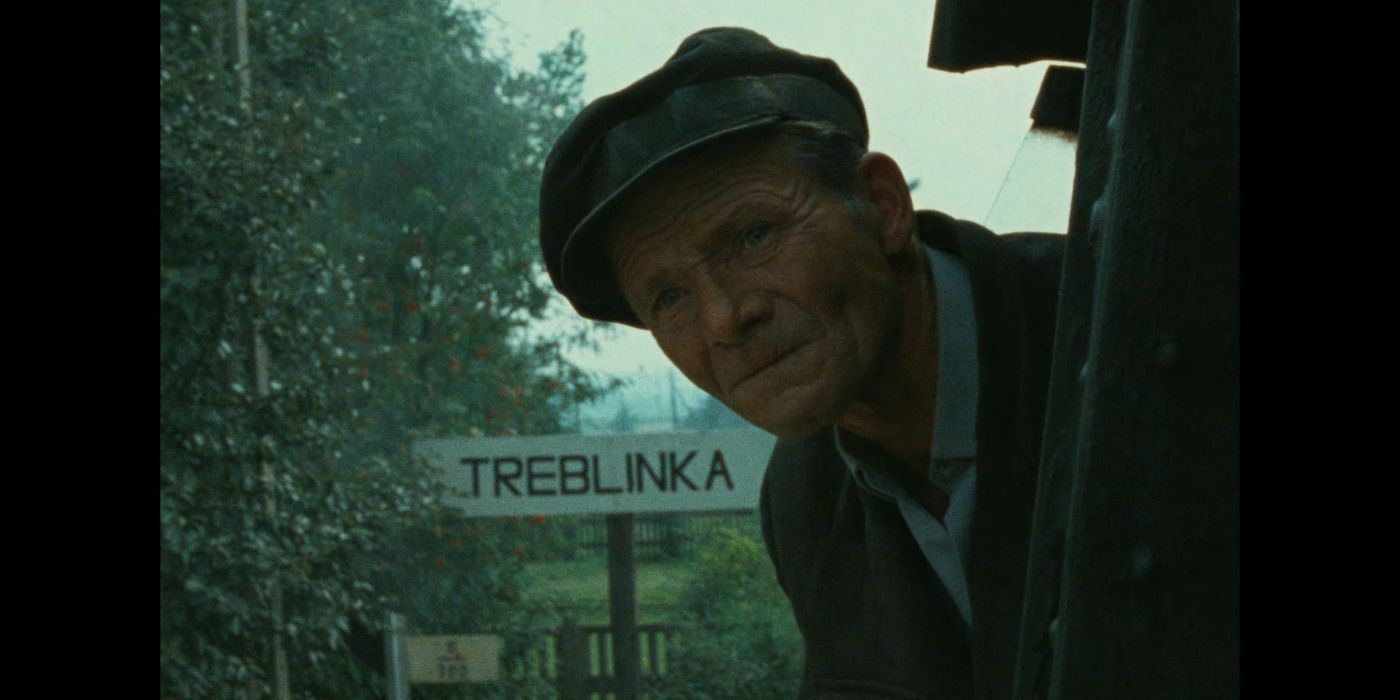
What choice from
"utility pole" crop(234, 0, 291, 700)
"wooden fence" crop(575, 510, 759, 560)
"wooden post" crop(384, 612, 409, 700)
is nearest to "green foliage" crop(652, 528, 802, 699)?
"wooden fence" crop(575, 510, 759, 560)

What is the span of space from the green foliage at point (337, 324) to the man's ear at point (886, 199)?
2814 mm

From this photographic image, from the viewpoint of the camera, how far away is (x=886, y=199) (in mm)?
771

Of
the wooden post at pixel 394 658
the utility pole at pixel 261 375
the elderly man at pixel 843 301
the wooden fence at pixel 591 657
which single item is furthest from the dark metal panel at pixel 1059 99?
the wooden fence at pixel 591 657

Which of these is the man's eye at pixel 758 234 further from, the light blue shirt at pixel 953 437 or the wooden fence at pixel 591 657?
the wooden fence at pixel 591 657

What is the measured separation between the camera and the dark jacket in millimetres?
770

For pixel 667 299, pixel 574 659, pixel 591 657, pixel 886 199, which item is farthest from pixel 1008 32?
pixel 591 657

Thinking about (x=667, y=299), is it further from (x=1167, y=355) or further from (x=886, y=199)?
(x=1167, y=355)

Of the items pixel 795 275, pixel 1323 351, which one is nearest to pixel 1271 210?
pixel 1323 351

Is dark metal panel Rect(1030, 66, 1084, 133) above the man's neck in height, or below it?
above

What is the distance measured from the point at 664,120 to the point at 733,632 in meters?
4.22

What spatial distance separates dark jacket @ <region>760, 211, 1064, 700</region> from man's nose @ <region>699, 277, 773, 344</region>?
0.46 feet

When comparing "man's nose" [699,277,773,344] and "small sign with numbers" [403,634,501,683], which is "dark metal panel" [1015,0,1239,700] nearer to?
"man's nose" [699,277,773,344]
